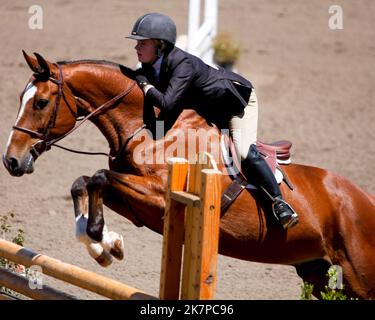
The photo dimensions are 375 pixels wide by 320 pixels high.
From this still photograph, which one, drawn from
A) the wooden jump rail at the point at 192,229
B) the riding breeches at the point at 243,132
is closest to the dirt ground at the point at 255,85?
the riding breeches at the point at 243,132

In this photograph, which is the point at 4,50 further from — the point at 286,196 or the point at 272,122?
the point at 286,196

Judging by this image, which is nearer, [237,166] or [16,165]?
[16,165]

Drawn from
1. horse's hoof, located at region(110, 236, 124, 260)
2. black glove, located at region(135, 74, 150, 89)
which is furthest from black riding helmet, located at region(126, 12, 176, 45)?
horse's hoof, located at region(110, 236, 124, 260)

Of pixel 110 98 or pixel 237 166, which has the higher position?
pixel 110 98

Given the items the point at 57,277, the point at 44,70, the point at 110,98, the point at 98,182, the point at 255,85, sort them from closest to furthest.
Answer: the point at 57,277, the point at 98,182, the point at 44,70, the point at 110,98, the point at 255,85

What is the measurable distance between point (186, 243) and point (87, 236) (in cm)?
88

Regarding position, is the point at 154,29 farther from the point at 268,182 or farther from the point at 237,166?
the point at 268,182

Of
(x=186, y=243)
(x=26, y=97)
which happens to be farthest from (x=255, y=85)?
(x=186, y=243)

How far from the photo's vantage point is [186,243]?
13.4 ft

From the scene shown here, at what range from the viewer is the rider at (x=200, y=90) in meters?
4.84

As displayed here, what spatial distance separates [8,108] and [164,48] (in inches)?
285

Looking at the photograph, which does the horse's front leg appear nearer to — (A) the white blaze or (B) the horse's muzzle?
(B) the horse's muzzle

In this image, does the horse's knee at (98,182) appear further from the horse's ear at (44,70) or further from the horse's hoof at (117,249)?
the horse's ear at (44,70)

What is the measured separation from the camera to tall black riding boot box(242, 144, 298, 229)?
5102mm
